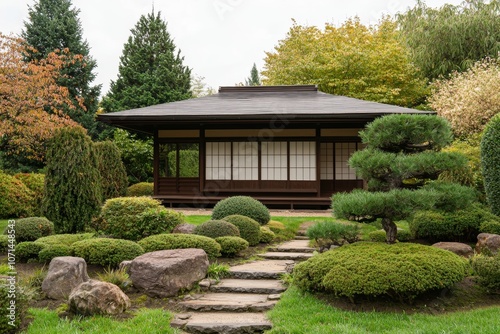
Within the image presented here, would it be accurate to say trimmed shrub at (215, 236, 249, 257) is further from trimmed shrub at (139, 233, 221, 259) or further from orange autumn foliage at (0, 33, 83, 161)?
orange autumn foliage at (0, 33, 83, 161)

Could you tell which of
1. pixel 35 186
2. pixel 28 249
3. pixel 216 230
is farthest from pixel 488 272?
pixel 35 186

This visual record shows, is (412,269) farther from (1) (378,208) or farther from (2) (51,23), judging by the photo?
(2) (51,23)

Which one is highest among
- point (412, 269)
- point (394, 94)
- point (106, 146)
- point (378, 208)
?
point (394, 94)

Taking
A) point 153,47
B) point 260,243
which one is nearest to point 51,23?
point 153,47

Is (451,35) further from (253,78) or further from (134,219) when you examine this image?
(253,78)

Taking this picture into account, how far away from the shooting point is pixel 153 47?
94.4ft

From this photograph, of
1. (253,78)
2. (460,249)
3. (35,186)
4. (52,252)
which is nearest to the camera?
(52,252)

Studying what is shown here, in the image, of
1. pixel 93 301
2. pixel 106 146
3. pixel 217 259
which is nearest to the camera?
pixel 93 301

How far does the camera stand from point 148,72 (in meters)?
28.1

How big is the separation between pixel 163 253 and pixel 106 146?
8726 millimetres

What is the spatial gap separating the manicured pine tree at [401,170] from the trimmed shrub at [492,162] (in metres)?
2.48

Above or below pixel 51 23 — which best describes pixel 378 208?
below

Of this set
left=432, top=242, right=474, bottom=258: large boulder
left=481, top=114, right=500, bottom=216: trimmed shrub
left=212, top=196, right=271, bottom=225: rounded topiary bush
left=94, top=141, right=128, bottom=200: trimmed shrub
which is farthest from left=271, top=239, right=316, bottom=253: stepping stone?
left=94, top=141, right=128, bottom=200: trimmed shrub

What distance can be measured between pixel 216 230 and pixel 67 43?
18803mm
